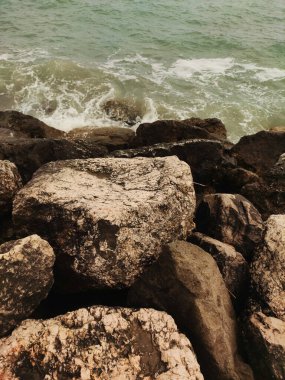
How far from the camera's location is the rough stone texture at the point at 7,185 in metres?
4.96

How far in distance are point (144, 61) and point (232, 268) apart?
615 inches

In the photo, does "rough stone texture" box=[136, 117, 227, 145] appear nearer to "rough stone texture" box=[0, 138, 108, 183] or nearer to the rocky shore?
"rough stone texture" box=[0, 138, 108, 183]

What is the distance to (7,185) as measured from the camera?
196 inches

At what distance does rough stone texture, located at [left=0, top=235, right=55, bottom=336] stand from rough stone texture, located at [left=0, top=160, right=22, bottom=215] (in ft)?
4.25

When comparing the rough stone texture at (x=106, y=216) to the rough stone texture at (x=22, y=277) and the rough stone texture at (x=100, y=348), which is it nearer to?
the rough stone texture at (x=22, y=277)

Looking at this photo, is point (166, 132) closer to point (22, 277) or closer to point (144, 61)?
point (22, 277)

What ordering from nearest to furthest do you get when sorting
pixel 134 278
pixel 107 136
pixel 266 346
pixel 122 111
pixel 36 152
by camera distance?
pixel 266 346
pixel 134 278
pixel 36 152
pixel 107 136
pixel 122 111

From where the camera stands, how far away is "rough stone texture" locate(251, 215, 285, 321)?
409cm

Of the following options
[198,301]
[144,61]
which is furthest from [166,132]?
[144,61]

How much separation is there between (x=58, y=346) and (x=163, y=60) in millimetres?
17340

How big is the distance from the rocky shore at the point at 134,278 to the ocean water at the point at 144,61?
8.16m

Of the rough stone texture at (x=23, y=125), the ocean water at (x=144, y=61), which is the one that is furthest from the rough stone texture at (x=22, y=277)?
the ocean water at (x=144, y=61)

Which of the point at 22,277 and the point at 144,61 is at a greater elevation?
the point at 22,277

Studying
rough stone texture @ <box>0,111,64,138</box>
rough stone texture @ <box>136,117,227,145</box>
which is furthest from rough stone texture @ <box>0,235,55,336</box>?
rough stone texture @ <box>0,111,64,138</box>
